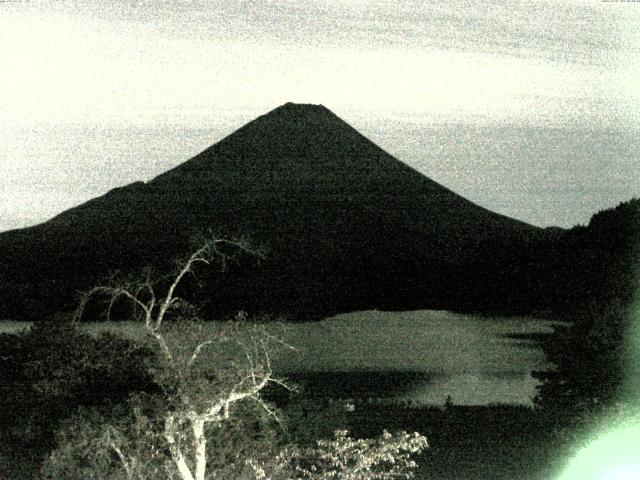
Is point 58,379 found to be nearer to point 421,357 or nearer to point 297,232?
point 421,357

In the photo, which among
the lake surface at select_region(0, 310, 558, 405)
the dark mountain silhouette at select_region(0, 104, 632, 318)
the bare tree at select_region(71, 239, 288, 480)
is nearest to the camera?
the bare tree at select_region(71, 239, 288, 480)

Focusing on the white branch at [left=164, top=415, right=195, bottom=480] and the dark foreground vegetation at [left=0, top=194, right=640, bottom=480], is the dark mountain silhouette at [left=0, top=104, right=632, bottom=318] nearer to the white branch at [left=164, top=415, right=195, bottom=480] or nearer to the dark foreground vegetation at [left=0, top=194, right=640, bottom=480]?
the dark foreground vegetation at [left=0, top=194, right=640, bottom=480]

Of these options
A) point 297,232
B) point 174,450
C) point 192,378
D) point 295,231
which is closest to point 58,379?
point 192,378

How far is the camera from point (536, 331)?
154 feet

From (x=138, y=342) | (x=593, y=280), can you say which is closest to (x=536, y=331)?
(x=593, y=280)

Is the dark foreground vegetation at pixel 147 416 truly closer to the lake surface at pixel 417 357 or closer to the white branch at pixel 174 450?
the white branch at pixel 174 450

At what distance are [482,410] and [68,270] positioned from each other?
39538mm

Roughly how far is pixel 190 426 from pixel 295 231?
58595mm

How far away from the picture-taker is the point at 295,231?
70.4m

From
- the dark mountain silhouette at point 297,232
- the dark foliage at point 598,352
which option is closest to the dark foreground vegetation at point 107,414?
the dark foliage at point 598,352

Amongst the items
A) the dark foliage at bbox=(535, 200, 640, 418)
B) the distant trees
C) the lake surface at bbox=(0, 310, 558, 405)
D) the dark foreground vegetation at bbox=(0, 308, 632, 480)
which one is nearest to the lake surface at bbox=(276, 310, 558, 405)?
the lake surface at bbox=(0, 310, 558, 405)

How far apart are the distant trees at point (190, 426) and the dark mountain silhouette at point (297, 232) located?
30655 millimetres

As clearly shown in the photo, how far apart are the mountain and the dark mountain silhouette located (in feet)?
0.35

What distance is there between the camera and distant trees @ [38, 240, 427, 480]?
11239 millimetres
